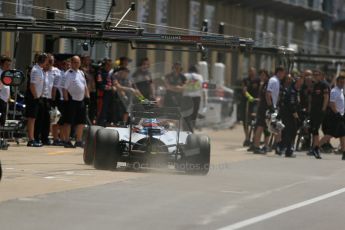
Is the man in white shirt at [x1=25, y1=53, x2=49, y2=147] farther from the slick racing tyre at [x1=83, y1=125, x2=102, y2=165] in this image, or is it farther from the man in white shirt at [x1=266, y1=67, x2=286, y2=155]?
the man in white shirt at [x1=266, y1=67, x2=286, y2=155]

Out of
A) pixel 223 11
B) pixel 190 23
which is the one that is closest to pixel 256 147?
pixel 190 23

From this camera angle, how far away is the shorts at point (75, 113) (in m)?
20.5

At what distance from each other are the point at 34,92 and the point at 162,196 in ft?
23.8

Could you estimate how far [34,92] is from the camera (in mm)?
19734

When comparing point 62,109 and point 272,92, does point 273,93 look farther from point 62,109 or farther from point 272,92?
point 62,109

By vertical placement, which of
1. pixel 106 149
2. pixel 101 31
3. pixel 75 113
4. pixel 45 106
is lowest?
pixel 106 149

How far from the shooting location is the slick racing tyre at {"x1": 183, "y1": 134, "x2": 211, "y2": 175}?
15688mm

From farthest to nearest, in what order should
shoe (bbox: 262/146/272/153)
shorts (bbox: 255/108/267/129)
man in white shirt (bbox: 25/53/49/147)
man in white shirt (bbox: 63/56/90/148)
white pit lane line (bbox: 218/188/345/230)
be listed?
shoe (bbox: 262/146/272/153) → shorts (bbox: 255/108/267/129) → man in white shirt (bbox: 63/56/90/148) → man in white shirt (bbox: 25/53/49/147) → white pit lane line (bbox: 218/188/345/230)

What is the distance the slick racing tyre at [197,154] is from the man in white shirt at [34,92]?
189 inches

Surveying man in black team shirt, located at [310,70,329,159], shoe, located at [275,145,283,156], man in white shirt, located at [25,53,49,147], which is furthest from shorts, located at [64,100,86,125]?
man in black team shirt, located at [310,70,329,159]

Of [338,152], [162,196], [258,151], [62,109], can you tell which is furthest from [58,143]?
[162,196]

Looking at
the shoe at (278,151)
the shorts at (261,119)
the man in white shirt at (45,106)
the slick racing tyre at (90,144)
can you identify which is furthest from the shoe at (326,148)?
the slick racing tyre at (90,144)

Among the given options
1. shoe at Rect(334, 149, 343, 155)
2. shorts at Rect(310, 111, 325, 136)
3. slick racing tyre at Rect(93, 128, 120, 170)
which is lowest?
shoe at Rect(334, 149, 343, 155)

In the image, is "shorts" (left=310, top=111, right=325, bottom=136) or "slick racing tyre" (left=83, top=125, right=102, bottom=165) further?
"shorts" (left=310, top=111, right=325, bottom=136)
